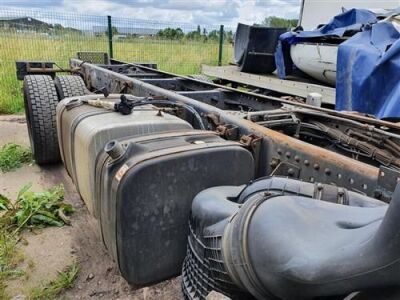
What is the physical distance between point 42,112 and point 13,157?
42.9 inches

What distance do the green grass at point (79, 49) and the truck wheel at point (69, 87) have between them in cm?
404

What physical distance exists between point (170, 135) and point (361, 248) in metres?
1.02

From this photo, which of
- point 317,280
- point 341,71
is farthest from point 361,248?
point 341,71

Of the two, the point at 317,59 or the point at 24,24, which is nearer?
the point at 317,59

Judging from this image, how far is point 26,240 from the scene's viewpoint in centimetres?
278

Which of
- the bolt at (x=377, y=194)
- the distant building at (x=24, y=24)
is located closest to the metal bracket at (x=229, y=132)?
the bolt at (x=377, y=194)

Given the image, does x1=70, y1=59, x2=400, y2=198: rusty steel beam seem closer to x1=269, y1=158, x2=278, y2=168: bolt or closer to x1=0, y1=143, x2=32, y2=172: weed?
x1=269, y1=158, x2=278, y2=168: bolt

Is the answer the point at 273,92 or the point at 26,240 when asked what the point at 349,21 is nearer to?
the point at 273,92

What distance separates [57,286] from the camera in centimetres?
228

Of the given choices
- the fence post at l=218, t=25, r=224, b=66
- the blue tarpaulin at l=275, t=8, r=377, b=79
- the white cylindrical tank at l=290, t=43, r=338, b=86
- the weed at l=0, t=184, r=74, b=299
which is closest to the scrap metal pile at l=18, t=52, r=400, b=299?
the weed at l=0, t=184, r=74, b=299

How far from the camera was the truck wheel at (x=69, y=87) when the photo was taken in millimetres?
3724

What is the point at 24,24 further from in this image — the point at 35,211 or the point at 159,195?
the point at 159,195

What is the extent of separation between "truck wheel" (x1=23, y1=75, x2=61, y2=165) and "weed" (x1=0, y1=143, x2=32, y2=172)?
529 millimetres

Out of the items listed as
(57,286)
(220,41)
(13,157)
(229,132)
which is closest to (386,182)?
(229,132)
